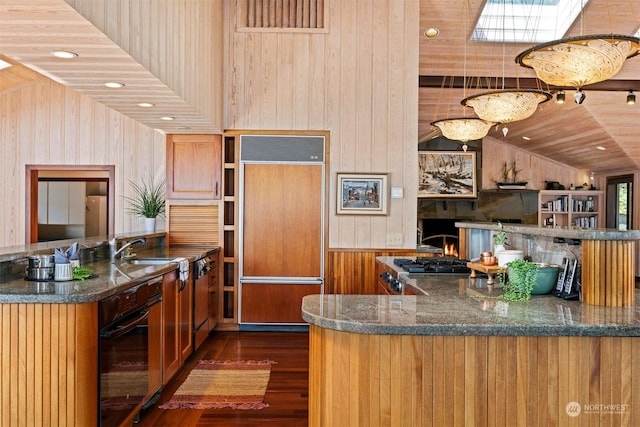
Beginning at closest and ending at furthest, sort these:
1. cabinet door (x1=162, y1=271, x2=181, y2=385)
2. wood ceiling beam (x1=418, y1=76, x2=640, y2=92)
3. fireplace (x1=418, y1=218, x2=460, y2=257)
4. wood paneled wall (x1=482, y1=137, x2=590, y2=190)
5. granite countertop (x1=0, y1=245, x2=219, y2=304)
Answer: granite countertop (x1=0, y1=245, x2=219, y2=304) → cabinet door (x1=162, y1=271, x2=181, y2=385) → wood ceiling beam (x1=418, y1=76, x2=640, y2=92) → fireplace (x1=418, y1=218, x2=460, y2=257) → wood paneled wall (x1=482, y1=137, x2=590, y2=190)

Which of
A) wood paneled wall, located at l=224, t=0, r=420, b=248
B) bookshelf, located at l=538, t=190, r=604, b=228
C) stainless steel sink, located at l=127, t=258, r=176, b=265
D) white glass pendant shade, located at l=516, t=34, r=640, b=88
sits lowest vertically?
stainless steel sink, located at l=127, t=258, r=176, b=265

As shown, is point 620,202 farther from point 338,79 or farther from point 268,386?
point 268,386

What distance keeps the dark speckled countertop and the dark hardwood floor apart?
1.28 m

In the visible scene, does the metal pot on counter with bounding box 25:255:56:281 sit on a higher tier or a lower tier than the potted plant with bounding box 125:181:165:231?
lower

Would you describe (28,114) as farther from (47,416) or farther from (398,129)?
(47,416)

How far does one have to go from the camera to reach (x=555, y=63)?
309 centimetres

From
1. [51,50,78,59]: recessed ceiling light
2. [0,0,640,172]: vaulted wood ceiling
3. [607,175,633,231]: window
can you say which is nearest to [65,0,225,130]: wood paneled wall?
[0,0,640,172]: vaulted wood ceiling

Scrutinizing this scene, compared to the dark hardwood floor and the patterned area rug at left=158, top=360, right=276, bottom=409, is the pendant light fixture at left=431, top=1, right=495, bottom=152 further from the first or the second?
the patterned area rug at left=158, top=360, right=276, bottom=409

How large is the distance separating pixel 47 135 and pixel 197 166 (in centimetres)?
256

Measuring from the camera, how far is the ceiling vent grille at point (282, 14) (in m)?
5.45

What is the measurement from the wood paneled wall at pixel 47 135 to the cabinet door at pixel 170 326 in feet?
9.65

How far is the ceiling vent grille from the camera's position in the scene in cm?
545

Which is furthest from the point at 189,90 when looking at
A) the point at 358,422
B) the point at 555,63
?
the point at 358,422

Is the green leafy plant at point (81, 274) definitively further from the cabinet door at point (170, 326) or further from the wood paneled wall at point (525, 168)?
the wood paneled wall at point (525, 168)
